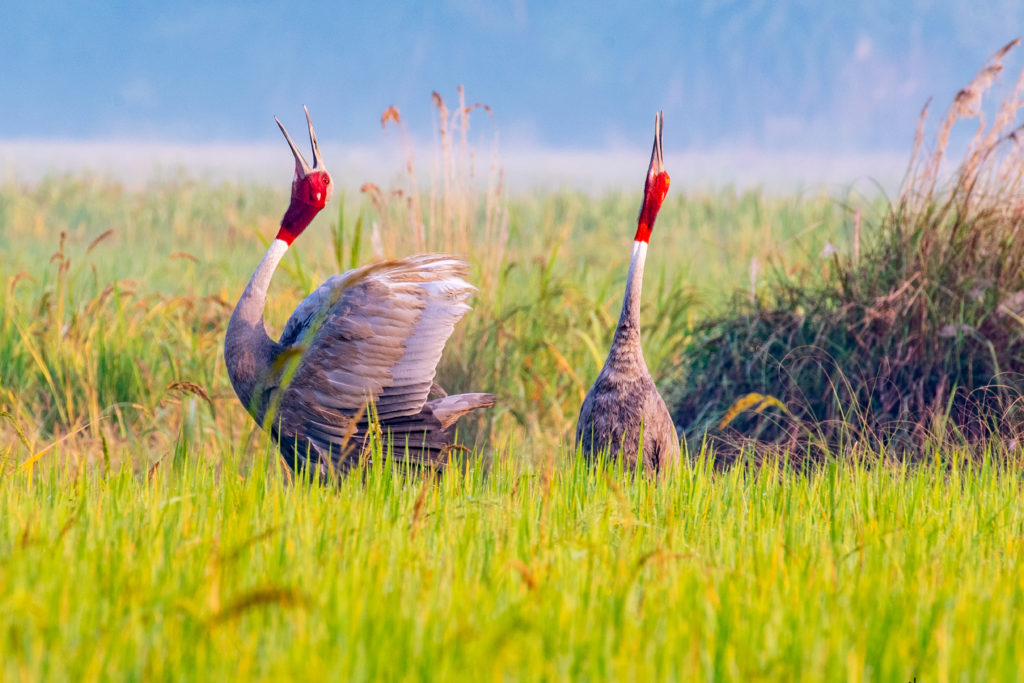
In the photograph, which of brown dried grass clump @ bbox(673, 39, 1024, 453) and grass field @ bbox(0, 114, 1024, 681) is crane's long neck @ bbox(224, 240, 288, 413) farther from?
brown dried grass clump @ bbox(673, 39, 1024, 453)

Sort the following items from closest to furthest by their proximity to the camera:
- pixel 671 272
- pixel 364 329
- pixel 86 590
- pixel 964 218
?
pixel 86 590, pixel 364 329, pixel 964 218, pixel 671 272

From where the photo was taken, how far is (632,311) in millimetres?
4227

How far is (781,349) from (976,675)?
356 cm

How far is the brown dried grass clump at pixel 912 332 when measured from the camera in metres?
5.10

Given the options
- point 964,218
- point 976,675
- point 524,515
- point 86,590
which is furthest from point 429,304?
point 964,218

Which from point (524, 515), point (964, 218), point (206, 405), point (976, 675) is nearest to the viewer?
point (976, 675)

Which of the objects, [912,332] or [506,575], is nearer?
[506,575]

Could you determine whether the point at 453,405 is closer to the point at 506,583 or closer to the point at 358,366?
the point at 358,366

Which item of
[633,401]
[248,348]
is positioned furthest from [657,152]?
[248,348]

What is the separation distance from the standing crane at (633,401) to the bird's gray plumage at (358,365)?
0.63 meters

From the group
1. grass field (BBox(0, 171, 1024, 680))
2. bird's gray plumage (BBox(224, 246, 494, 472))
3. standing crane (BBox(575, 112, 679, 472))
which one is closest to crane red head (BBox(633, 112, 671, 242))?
standing crane (BBox(575, 112, 679, 472))

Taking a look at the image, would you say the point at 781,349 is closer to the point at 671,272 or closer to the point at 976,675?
the point at 976,675

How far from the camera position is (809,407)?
17.7ft

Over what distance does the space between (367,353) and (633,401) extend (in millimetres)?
1082
